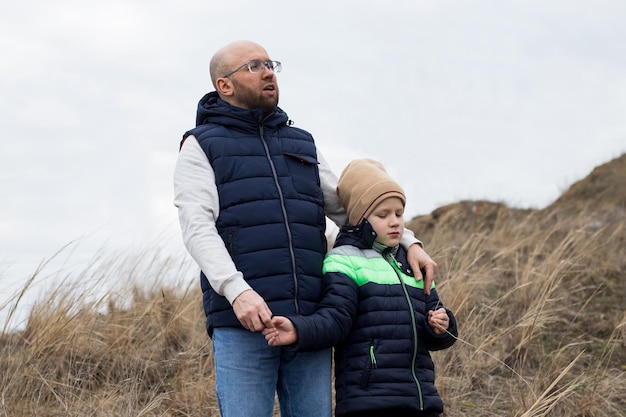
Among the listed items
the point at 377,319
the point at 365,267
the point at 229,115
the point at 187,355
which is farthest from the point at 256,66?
the point at 187,355

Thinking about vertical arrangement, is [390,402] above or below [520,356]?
above

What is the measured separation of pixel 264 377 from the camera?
8.98 ft

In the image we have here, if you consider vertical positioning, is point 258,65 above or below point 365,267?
above

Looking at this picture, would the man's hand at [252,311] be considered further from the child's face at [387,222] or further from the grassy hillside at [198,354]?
the grassy hillside at [198,354]

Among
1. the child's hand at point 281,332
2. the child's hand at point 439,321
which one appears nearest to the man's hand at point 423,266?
the child's hand at point 439,321

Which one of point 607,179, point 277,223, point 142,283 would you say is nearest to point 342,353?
point 277,223

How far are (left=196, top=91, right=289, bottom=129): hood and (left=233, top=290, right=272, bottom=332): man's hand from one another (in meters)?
0.69

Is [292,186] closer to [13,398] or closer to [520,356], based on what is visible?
Result: [13,398]

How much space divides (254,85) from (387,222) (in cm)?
75

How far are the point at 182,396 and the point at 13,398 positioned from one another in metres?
0.97

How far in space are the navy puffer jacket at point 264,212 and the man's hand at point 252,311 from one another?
0.13m

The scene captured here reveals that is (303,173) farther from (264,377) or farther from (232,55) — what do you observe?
(264,377)

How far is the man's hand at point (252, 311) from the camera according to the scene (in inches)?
97.8

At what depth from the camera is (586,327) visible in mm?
6172
